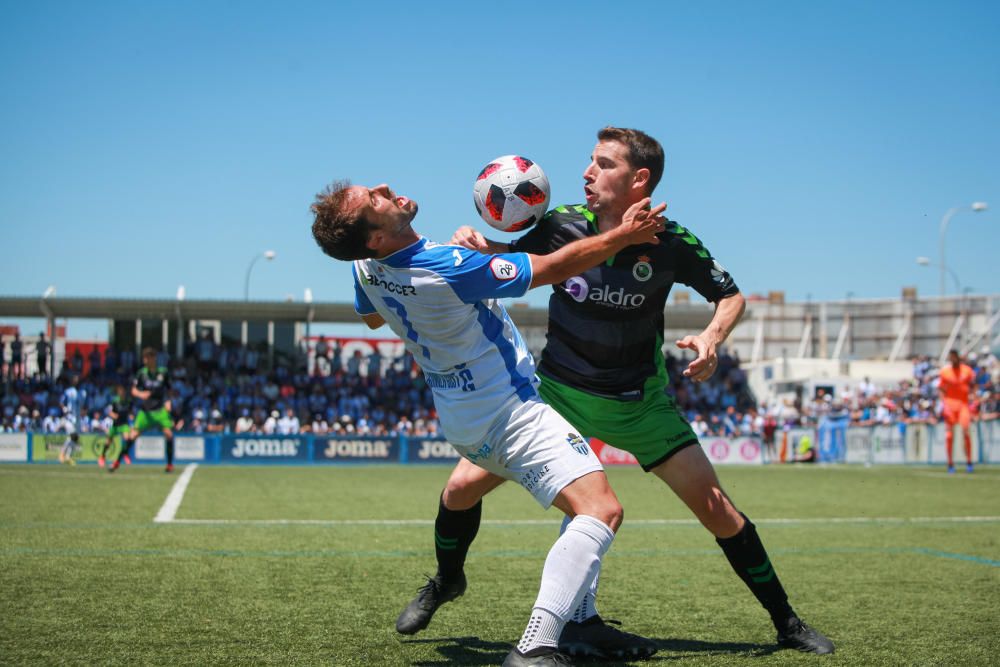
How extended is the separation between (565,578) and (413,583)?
9.42 ft

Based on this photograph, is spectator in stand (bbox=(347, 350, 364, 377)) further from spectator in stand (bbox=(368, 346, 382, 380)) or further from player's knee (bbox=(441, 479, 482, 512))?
→ player's knee (bbox=(441, 479, 482, 512))

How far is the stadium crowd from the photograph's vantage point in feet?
111

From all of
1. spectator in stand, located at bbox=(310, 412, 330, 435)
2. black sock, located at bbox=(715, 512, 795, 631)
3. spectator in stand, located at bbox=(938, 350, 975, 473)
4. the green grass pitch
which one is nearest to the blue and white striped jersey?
the green grass pitch

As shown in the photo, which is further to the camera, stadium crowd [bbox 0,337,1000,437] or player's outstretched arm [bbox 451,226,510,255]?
stadium crowd [bbox 0,337,1000,437]

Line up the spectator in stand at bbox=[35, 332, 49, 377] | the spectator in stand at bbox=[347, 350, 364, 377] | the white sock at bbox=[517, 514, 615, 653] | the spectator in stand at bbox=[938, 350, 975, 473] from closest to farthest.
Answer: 1. the white sock at bbox=[517, 514, 615, 653]
2. the spectator in stand at bbox=[938, 350, 975, 473]
3. the spectator in stand at bbox=[35, 332, 49, 377]
4. the spectator in stand at bbox=[347, 350, 364, 377]

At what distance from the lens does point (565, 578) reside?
381cm

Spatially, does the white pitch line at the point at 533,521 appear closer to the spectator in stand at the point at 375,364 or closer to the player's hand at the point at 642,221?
the player's hand at the point at 642,221

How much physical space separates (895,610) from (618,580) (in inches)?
72.6

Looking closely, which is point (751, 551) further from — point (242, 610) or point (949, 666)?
point (242, 610)

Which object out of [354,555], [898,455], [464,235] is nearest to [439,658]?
[464,235]

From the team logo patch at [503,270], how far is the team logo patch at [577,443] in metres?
0.71

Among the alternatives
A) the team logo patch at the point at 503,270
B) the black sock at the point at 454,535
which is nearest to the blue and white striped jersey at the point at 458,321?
the team logo patch at the point at 503,270

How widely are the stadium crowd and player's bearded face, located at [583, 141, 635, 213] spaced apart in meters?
29.0

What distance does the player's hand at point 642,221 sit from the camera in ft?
12.8
